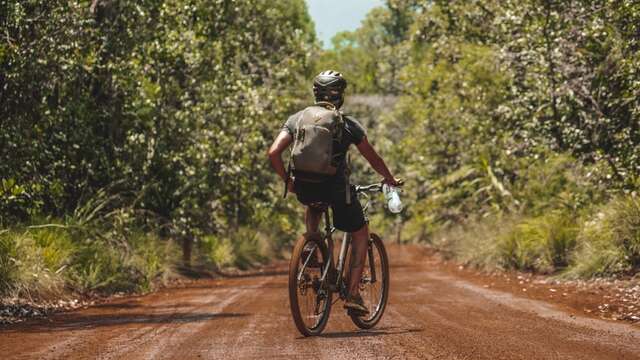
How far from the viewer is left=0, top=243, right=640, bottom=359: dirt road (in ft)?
22.2

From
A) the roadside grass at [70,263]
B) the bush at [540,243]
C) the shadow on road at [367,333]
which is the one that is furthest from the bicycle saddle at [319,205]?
the bush at [540,243]

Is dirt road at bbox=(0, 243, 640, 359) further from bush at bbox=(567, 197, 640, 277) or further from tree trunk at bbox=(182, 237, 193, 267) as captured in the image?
tree trunk at bbox=(182, 237, 193, 267)

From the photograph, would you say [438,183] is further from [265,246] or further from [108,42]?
[108,42]

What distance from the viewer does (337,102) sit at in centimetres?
792

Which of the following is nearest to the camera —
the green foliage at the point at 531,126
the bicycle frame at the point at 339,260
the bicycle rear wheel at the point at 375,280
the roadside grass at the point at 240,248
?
the bicycle frame at the point at 339,260

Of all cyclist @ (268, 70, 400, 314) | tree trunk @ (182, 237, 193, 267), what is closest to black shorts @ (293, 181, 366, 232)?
cyclist @ (268, 70, 400, 314)

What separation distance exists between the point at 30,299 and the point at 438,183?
57.7 ft

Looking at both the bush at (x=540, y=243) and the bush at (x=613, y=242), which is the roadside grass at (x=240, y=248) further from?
the bush at (x=613, y=242)

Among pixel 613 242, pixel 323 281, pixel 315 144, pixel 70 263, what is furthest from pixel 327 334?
pixel 613 242

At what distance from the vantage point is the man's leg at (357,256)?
26.9 ft

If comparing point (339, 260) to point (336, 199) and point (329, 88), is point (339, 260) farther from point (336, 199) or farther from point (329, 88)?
point (329, 88)

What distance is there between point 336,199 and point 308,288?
31.0 inches

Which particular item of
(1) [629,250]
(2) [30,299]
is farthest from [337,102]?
(1) [629,250]

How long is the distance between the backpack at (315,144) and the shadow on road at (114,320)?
2.41m
